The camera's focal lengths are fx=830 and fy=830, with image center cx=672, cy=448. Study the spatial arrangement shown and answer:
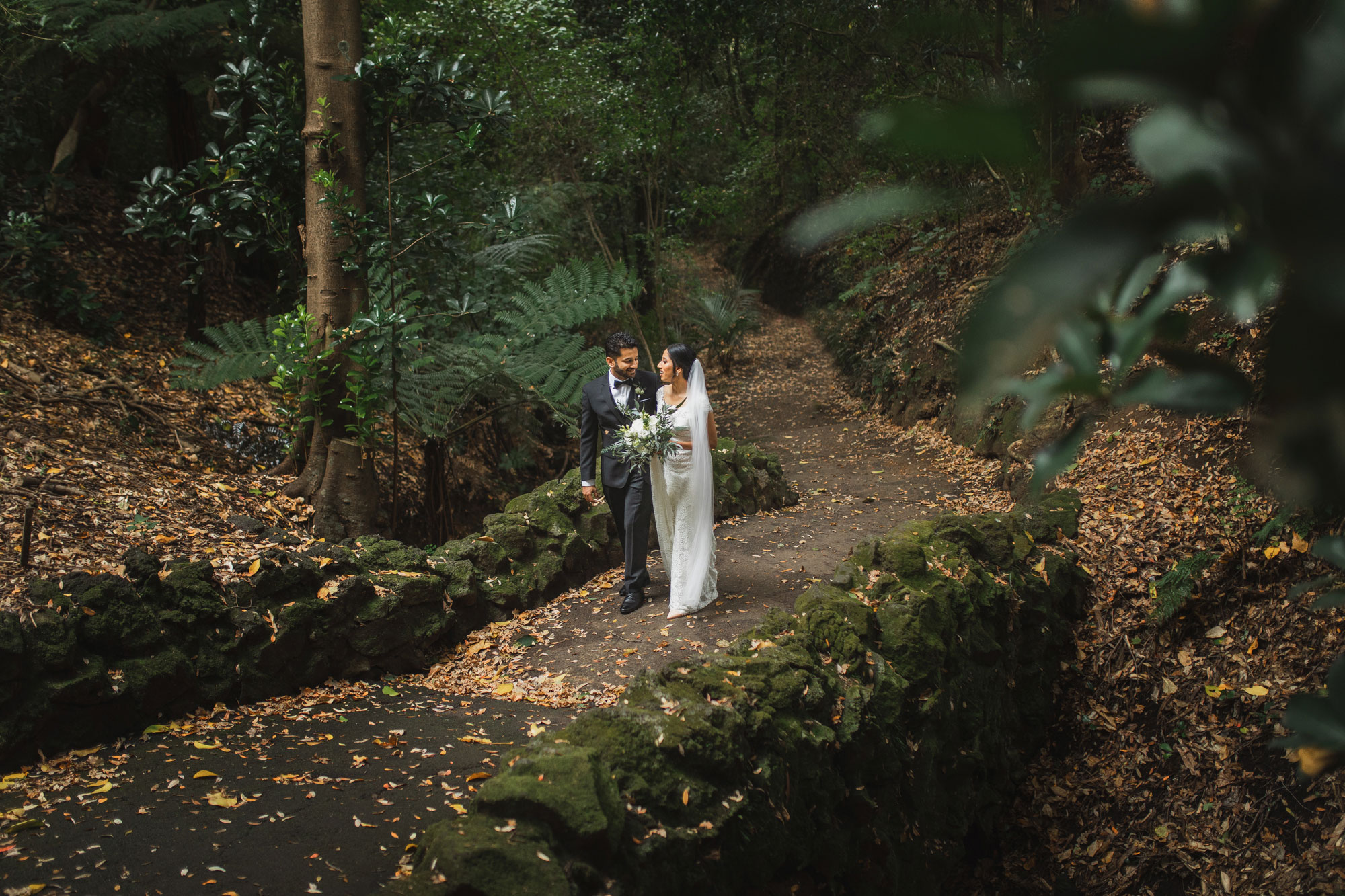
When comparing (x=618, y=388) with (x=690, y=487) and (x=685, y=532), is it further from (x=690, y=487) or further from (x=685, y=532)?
(x=685, y=532)

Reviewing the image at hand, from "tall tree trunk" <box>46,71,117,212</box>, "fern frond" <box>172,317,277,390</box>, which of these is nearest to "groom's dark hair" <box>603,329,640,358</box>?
"fern frond" <box>172,317,277,390</box>

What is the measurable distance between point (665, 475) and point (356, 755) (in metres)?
2.80

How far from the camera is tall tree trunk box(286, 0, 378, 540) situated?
5973mm

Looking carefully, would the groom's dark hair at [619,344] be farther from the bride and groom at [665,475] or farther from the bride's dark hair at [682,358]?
the bride's dark hair at [682,358]

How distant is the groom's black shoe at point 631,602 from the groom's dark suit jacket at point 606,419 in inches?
30.7

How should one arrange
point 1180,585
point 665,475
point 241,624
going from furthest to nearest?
point 665,475 → point 1180,585 → point 241,624

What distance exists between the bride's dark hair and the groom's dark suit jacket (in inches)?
15.4

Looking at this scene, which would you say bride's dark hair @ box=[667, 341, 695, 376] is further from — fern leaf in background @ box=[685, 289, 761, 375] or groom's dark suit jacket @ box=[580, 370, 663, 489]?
fern leaf in background @ box=[685, 289, 761, 375]

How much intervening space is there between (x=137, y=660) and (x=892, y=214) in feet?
14.6

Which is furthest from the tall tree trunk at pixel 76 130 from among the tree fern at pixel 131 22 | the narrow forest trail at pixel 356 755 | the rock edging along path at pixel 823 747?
the rock edging along path at pixel 823 747

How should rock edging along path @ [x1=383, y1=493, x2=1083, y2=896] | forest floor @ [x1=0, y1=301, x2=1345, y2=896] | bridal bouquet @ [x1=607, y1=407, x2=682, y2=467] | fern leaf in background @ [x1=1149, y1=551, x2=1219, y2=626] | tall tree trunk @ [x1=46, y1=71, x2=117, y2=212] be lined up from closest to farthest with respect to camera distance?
rock edging along path @ [x1=383, y1=493, x2=1083, y2=896] → forest floor @ [x1=0, y1=301, x2=1345, y2=896] → fern leaf in background @ [x1=1149, y1=551, x2=1219, y2=626] → bridal bouquet @ [x1=607, y1=407, x2=682, y2=467] → tall tree trunk @ [x1=46, y1=71, x2=117, y2=212]

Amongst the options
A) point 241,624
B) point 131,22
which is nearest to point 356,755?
point 241,624

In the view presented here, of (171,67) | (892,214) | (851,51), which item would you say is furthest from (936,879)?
(851,51)

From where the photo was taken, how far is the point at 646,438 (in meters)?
5.66
